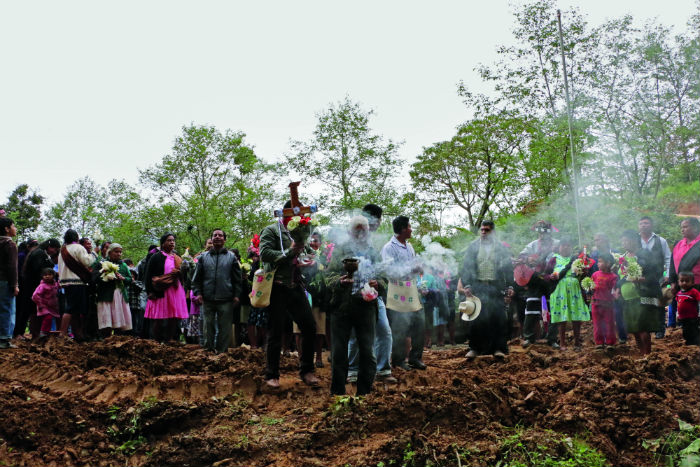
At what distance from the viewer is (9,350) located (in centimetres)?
822

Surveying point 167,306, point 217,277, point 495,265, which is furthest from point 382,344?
point 167,306

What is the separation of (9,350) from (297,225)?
5048 millimetres

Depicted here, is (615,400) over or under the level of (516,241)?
under

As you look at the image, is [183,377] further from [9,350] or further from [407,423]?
[9,350]

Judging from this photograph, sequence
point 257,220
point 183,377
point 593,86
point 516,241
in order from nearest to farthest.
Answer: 1. point 183,377
2. point 516,241
3. point 593,86
4. point 257,220

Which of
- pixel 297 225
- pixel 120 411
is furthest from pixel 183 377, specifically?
pixel 297 225

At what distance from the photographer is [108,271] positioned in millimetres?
9461

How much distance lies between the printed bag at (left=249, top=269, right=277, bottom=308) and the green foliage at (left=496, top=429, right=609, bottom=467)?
268 cm

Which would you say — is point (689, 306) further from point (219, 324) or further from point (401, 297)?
→ point (219, 324)

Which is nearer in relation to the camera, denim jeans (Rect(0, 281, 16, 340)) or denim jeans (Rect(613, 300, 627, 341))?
denim jeans (Rect(0, 281, 16, 340))

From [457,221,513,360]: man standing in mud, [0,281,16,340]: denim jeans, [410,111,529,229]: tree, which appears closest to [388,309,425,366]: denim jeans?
[457,221,513,360]: man standing in mud

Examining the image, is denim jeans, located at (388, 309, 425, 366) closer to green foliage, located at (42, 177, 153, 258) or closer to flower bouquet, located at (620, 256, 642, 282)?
flower bouquet, located at (620, 256, 642, 282)

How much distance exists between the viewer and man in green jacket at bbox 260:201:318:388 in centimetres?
595

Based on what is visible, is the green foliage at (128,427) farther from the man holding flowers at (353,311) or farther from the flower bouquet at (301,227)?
the flower bouquet at (301,227)
